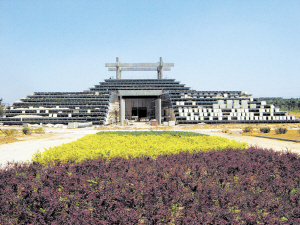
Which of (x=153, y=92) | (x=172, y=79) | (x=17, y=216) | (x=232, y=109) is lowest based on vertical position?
(x=17, y=216)

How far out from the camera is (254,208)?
5.30 meters

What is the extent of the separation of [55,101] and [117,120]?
52.5ft

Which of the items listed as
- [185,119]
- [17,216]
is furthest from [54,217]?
[185,119]

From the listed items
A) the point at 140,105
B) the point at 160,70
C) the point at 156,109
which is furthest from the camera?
the point at 160,70

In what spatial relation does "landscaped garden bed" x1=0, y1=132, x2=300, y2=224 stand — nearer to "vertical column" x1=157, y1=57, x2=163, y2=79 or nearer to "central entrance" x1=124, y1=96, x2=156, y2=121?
"central entrance" x1=124, y1=96, x2=156, y2=121

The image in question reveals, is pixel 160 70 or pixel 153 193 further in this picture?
pixel 160 70

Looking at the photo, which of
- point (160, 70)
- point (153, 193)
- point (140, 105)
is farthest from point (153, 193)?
point (160, 70)

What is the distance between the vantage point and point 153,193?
5.83 metres

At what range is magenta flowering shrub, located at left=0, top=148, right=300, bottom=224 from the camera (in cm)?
484

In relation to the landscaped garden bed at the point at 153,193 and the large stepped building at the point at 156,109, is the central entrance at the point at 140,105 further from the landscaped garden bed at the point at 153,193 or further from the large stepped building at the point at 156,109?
the landscaped garden bed at the point at 153,193

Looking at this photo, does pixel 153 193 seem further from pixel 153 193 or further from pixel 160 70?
pixel 160 70

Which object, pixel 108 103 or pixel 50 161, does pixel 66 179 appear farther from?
pixel 108 103

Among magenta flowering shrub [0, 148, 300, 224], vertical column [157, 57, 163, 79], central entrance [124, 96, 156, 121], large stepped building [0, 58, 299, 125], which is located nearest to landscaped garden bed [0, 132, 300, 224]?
magenta flowering shrub [0, 148, 300, 224]

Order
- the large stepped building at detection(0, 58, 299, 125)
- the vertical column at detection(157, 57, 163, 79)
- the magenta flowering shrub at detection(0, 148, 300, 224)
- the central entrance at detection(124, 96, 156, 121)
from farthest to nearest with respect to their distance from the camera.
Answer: the vertical column at detection(157, 57, 163, 79) → the central entrance at detection(124, 96, 156, 121) → the large stepped building at detection(0, 58, 299, 125) → the magenta flowering shrub at detection(0, 148, 300, 224)
